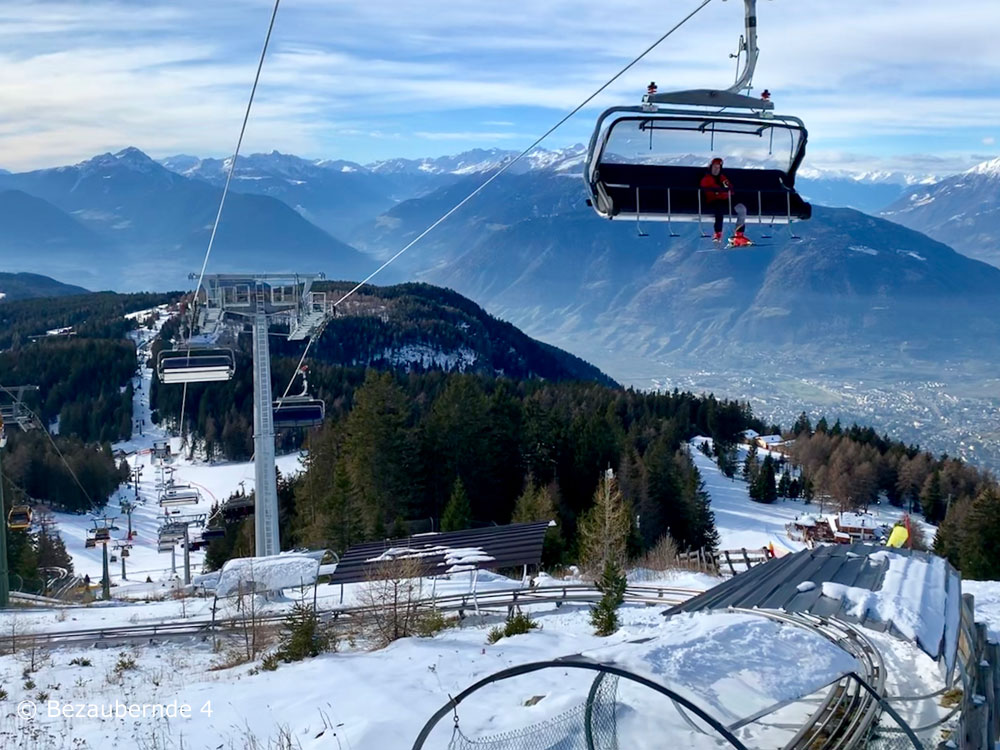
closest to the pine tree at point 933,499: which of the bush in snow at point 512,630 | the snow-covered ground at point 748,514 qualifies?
the snow-covered ground at point 748,514

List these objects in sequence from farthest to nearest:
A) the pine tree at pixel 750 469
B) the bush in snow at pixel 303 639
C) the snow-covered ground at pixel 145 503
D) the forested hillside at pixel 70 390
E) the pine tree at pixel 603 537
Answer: the forested hillside at pixel 70 390
the pine tree at pixel 750 469
the snow-covered ground at pixel 145 503
the pine tree at pixel 603 537
the bush in snow at pixel 303 639

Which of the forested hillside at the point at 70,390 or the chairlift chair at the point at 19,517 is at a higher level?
the forested hillside at the point at 70,390

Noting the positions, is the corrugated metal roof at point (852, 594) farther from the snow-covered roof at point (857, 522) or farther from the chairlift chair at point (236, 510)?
the snow-covered roof at point (857, 522)

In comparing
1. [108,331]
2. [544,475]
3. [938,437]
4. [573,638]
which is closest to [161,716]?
[573,638]

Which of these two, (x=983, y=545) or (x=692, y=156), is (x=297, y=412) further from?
(x=983, y=545)

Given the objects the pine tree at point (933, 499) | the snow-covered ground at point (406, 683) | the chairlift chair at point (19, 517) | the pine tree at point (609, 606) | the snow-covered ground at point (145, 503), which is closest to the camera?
the snow-covered ground at point (406, 683)

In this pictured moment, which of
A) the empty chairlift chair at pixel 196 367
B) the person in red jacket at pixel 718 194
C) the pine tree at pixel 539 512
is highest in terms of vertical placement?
the person in red jacket at pixel 718 194

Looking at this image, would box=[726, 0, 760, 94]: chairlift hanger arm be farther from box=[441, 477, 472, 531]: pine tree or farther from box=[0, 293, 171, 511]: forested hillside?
box=[0, 293, 171, 511]: forested hillside

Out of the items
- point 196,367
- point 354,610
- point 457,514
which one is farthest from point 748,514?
point 354,610
